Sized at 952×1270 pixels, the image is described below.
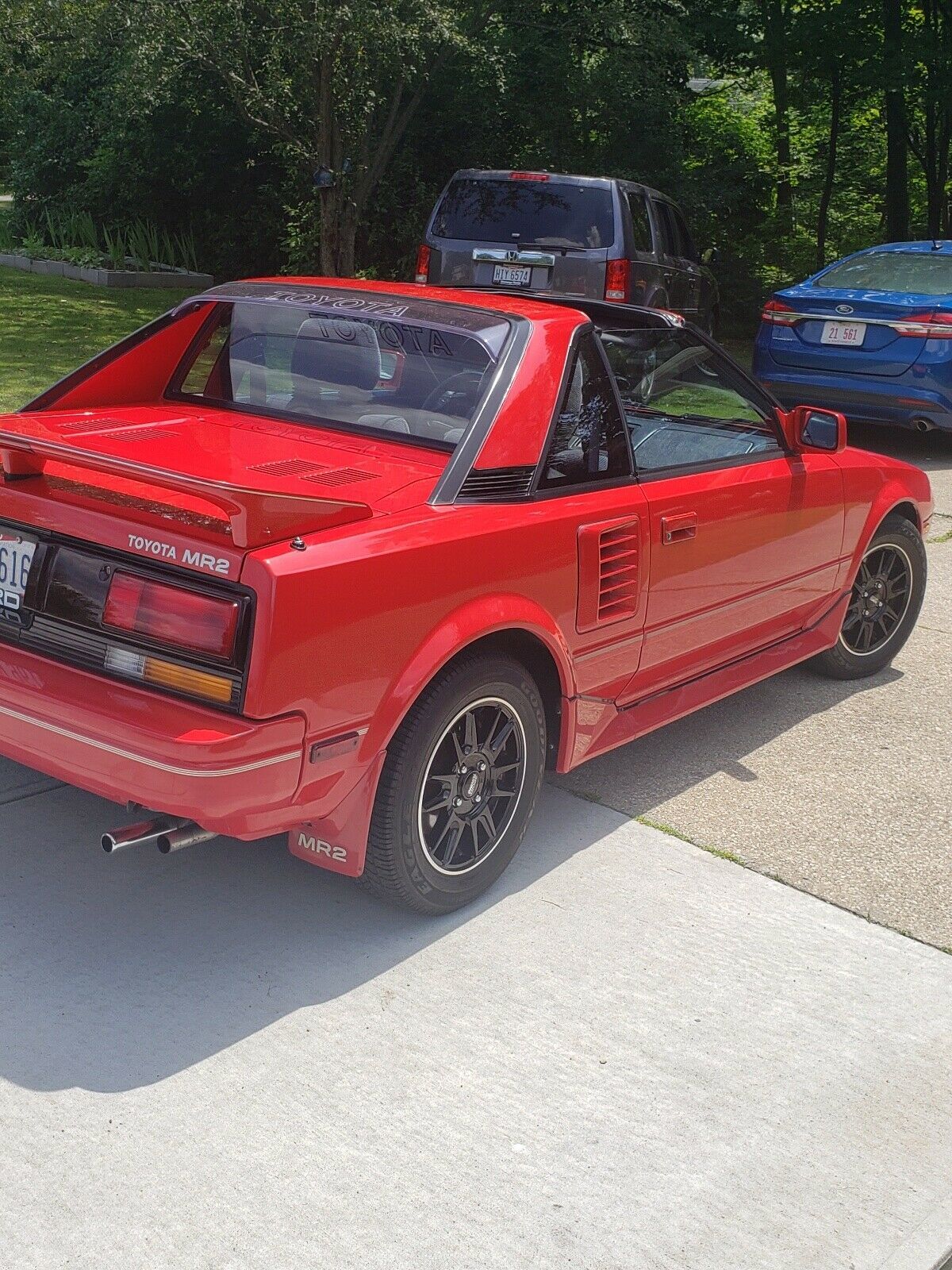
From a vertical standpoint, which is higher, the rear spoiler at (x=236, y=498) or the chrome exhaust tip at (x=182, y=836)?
the rear spoiler at (x=236, y=498)

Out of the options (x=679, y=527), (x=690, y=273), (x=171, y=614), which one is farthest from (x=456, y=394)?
(x=690, y=273)

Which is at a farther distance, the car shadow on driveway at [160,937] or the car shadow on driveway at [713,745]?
the car shadow on driveway at [713,745]

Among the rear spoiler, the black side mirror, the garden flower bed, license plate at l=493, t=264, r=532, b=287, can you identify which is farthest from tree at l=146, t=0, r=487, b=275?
the rear spoiler

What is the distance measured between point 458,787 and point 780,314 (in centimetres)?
760

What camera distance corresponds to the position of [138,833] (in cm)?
313

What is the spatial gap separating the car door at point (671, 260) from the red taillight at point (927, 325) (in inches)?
106

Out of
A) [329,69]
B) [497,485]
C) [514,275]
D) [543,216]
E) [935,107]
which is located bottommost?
[497,485]

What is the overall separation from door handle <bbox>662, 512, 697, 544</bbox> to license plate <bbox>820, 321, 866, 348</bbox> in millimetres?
6169

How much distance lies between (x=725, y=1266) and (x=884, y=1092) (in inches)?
27.8

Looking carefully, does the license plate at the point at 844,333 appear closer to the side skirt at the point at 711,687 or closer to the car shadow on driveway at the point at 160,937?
the side skirt at the point at 711,687

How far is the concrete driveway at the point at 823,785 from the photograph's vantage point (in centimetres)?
411

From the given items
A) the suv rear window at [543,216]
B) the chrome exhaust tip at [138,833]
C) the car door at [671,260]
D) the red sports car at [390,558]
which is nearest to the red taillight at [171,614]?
the red sports car at [390,558]

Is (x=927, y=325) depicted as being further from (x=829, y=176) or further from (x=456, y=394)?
(x=829, y=176)

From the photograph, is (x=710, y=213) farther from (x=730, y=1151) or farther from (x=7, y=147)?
(x=730, y=1151)
